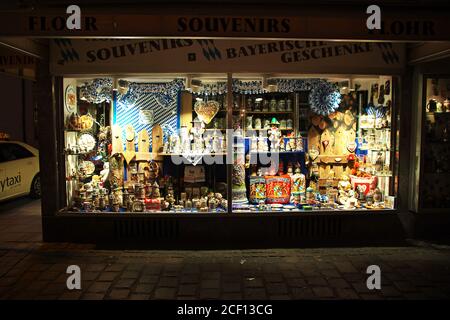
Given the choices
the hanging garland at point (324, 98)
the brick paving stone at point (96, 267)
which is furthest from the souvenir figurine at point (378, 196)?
the brick paving stone at point (96, 267)

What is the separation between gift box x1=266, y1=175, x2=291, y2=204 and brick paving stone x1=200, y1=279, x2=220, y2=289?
8.51ft

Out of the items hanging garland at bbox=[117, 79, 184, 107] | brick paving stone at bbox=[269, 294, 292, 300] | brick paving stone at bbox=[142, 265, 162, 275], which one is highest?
hanging garland at bbox=[117, 79, 184, 107]

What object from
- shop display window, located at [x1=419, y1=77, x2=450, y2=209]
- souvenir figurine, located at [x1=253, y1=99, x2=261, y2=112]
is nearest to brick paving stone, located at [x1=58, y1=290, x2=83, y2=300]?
souvenir figurine, located at [x1=253, y1=99, x2=261, y2=112]

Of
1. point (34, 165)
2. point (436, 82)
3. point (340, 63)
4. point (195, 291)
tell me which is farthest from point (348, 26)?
point (34, 165)

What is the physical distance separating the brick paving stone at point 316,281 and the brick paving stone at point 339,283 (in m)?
0.08

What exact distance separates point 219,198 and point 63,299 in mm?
3276

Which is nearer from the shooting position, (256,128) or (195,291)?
→ (195,291)

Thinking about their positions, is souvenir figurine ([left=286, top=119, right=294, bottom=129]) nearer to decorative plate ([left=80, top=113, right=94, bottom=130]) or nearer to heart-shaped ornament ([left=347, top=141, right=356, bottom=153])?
heart-shaped ornament ([left=347, top=141, right=356, bottom=153])

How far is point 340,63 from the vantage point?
6.60 meters

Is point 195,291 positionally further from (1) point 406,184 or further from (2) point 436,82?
(2) point 436,82

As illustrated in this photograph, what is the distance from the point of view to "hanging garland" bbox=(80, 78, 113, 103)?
728cm

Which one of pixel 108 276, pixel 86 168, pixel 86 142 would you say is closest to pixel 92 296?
pixel 108 276

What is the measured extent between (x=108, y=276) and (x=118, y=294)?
0.62 m
